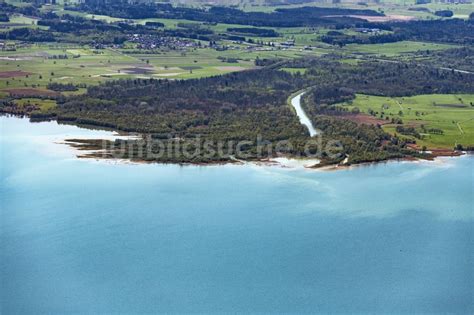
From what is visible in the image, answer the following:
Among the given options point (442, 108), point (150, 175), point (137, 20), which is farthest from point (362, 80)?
point (137, 20)

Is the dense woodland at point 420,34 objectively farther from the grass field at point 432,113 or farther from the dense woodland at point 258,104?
the grass field at point 432,113

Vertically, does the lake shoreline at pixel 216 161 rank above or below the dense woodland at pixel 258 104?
below

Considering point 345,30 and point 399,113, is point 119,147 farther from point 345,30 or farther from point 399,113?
point 345,30

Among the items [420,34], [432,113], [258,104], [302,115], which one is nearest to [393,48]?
[420,34]

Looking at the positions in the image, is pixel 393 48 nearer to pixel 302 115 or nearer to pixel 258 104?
pixel 258 104

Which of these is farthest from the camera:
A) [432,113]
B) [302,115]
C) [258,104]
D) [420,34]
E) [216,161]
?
[420,34]

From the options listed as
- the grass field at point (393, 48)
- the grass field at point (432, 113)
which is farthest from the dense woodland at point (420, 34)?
the grass field at point (432, 113)
